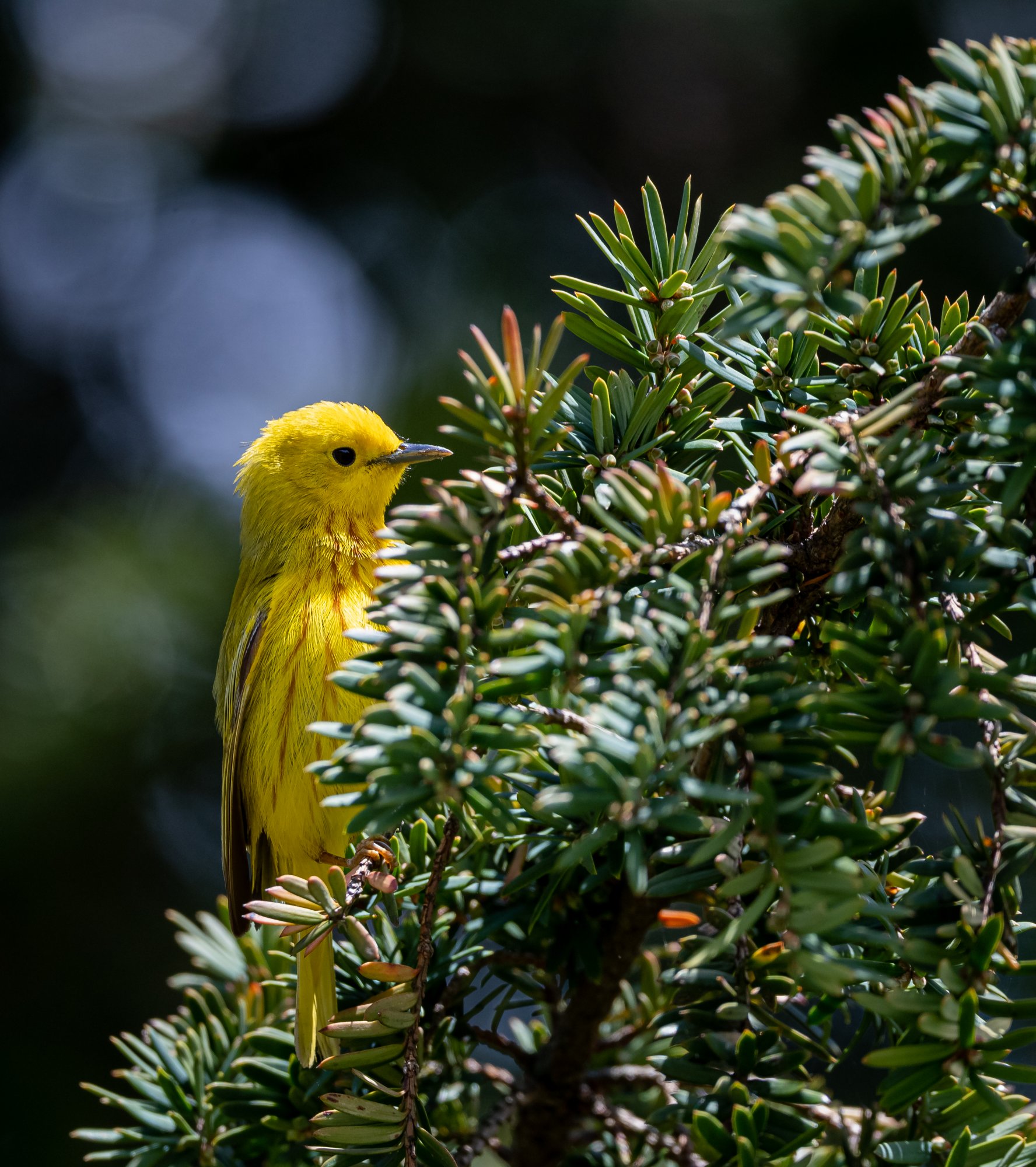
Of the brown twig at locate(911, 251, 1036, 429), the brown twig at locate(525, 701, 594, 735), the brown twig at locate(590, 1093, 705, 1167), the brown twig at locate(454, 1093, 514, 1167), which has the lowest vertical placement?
the brown twig at locate(454, 1093, 514, 1167)

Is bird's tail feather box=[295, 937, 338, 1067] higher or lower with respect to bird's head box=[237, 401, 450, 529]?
lower

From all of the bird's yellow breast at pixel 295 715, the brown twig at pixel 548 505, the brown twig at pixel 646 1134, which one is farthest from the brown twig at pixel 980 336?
the bird's yellow breast at pixel 295 715

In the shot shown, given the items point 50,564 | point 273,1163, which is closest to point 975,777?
point 273,1163

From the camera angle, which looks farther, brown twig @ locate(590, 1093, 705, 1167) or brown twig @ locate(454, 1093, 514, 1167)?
brown twig @ locate(454, 1093, 514, 1167)

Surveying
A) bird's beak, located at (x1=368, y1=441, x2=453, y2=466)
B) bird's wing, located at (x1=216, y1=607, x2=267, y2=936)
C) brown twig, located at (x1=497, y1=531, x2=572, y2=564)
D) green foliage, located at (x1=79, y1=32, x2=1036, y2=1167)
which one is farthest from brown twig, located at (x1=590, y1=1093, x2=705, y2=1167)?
bird's beak, located at (x1=368, y1=441, x2=453, y2=466)

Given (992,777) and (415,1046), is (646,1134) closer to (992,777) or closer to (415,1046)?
(415,1046)

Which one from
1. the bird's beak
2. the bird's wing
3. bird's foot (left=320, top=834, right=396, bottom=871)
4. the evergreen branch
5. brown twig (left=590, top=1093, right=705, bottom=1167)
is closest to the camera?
brown twig (left=590, top=1093, right=705, bottom=1167)

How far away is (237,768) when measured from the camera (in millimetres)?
2451

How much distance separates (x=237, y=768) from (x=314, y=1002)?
1175mm

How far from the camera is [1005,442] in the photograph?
0.77m

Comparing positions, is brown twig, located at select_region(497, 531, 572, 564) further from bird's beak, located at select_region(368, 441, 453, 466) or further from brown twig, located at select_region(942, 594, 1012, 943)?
bird's beak, located at select_region(368, 441, 453, 466)

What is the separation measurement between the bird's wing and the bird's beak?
58 cm

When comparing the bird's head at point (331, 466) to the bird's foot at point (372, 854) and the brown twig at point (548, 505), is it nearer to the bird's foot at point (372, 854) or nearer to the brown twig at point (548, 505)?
the bird's foot at point (372, 854)

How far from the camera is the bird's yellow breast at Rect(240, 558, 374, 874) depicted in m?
2.29
